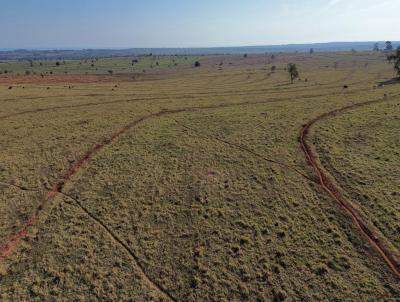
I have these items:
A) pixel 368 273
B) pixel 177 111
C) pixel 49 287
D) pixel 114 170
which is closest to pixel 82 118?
pixel 177 111

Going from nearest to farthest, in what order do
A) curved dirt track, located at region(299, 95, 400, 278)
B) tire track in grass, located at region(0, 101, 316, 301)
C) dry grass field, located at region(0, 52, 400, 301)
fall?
dry grass field, located at region(0, 52, 400, 301) < curved dirt track, located at region(299, 95, 400, 278) < tire track in grass, located at region(0, 101, 316, 301)

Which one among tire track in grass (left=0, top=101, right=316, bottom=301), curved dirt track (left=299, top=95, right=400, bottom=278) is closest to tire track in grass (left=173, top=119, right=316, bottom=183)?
curved dirt track (left=299, top=95, right=400, bottom=278)

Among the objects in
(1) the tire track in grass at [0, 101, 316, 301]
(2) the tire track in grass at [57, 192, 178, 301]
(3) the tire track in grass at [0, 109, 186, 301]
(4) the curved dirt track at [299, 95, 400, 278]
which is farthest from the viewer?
(1) the tire track in grass at [0, 101, 316, 301]

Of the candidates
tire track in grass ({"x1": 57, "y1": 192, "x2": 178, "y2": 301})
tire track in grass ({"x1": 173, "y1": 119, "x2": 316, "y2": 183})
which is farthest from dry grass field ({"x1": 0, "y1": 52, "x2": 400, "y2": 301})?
tire track in grass ({"x1": 173, "y1": 119, "x2": 316, "y2": 183})

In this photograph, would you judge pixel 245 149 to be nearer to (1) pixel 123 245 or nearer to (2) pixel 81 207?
(1) pixel 123 245

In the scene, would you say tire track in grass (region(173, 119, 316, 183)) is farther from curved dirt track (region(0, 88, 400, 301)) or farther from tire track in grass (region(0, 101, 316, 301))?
tire track in grass (region(0, 101, 316, 301))

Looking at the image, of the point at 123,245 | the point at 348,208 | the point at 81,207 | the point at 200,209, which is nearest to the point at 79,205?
the point at 81,207

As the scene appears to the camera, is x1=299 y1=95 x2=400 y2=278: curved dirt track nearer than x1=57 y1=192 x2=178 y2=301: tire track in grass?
No

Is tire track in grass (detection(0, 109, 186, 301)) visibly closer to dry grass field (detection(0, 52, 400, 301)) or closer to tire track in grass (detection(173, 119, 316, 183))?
dry grass field (detection(0, 52, 400, 301))

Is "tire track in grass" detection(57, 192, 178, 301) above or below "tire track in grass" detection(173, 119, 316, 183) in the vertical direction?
below
